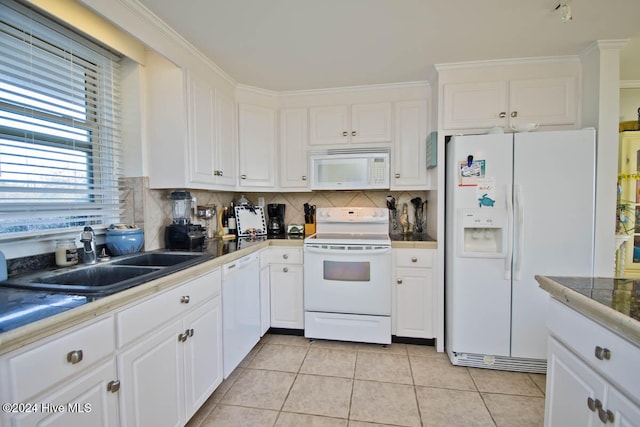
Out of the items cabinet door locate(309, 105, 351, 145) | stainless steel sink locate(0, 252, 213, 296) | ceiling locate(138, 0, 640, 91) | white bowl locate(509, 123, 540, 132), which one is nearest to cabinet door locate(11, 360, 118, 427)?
stainless steel sink locate(0, 252, 213, 296)

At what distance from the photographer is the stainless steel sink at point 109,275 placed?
3.53 ft

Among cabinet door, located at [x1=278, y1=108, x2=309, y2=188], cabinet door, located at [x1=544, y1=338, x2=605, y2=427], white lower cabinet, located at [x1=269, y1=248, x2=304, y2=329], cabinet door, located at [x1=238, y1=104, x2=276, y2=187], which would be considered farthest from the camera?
cabinet door, located at [x1=278, y1=108, x2=309, y2=188]

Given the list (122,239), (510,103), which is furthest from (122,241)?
(510,103)

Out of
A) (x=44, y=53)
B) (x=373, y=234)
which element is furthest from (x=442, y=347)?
(x=44, y=53)

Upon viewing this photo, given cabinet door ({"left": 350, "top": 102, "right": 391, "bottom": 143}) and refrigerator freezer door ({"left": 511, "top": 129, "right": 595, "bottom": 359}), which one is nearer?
refrigerator freezer door ({"left": 511, "top": 129, "right": 595, "bottom": 359})

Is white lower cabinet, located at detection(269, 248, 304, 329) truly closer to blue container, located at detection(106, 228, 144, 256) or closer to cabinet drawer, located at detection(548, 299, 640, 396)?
blue container, located at detection(106, 228, 144, 256)

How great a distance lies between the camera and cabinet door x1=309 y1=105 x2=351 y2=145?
2713mm

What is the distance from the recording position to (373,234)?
2.77 meters

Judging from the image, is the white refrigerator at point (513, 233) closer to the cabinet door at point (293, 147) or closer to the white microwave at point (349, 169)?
the white microwave at point (349, 169)

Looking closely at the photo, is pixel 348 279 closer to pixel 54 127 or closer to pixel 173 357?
pixel 173 357

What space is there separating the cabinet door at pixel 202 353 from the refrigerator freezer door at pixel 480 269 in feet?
5.65

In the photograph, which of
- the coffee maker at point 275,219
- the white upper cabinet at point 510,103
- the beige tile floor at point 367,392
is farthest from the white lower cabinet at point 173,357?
the white upper cabinet at point 510,103

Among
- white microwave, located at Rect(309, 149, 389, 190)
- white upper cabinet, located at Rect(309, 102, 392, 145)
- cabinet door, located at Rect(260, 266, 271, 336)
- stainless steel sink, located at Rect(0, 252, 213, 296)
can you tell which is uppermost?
white upper cabinet, located at Rect(309, 102, 392, 145)

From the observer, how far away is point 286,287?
8.48ft
